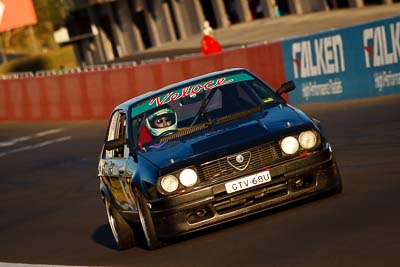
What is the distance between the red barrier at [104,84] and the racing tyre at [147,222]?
52.6ft

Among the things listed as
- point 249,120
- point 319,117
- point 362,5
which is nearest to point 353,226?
point 249,120

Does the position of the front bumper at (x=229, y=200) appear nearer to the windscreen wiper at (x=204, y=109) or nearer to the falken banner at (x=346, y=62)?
the windscreen wiper at (x=204, y=109)

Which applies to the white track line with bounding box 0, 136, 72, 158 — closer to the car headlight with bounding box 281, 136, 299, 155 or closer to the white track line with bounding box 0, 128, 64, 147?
the white track line with bounding box 0, 128, 64, 147

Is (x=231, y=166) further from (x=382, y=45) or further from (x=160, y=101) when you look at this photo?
(x=382, y=45)

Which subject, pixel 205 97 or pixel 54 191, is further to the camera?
pixel 54 191

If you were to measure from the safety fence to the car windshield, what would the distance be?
11.4m

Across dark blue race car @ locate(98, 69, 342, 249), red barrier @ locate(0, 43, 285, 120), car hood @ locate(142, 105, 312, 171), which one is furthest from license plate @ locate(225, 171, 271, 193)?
red barrier @ locate(0, 43, 285, 120)

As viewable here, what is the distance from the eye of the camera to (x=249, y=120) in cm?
1001

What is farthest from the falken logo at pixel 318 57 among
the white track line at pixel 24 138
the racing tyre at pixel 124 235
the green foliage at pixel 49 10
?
the green foliage at pixel 49 10

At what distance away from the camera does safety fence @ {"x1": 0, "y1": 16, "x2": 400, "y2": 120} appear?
22.4 m

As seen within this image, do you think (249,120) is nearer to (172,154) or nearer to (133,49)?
(172,154)

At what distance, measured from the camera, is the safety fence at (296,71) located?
→ 22.4 metres

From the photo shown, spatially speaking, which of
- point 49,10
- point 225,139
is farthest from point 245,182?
point 49,10

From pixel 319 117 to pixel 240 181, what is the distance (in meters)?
12.7
